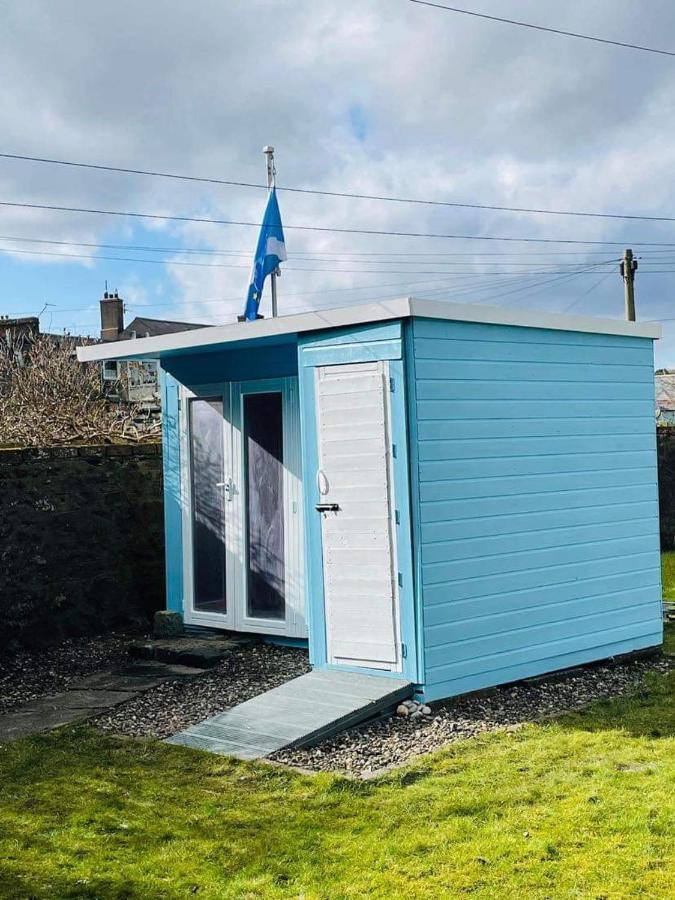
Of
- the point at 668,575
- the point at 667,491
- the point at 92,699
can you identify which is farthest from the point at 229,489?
the point at 667,491

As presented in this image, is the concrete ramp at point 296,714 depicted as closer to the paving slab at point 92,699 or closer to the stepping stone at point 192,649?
the paving slab at point 92,699

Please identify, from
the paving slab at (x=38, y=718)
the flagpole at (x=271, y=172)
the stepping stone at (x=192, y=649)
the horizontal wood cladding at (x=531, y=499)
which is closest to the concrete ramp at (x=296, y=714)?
the horizontal wood cladding at (x=531, y=499)

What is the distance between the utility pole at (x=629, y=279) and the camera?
69.6ft

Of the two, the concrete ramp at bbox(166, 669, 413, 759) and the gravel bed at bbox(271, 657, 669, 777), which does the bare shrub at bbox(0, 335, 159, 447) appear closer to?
the concrete ramp at bbox(166, 669, 413, 759)

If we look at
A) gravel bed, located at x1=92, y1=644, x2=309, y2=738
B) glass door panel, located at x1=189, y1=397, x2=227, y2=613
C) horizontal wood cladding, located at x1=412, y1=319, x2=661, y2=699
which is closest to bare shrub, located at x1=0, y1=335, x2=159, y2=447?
glass door panel, located at x1=189, y1=397, x2=227, y2=613

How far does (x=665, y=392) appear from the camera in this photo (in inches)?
1403

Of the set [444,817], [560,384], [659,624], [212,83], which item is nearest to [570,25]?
[212,83]

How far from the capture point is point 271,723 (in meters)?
5.89

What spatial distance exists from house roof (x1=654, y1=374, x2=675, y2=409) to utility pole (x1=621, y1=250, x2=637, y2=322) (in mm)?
13207

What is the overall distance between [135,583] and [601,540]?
434cm

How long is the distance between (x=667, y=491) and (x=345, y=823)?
1287 centimetres

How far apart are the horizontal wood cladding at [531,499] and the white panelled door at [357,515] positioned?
25cm

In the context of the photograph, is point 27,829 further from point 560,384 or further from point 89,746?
point 560,384

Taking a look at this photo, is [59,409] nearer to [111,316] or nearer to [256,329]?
[256,329]
